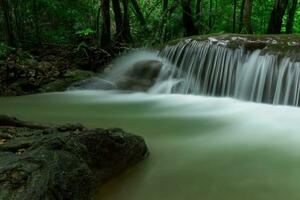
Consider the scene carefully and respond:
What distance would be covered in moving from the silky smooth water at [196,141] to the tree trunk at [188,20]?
577 cm

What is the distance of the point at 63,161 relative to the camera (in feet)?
8.51

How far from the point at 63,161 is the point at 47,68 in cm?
800

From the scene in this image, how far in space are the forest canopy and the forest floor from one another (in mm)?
717

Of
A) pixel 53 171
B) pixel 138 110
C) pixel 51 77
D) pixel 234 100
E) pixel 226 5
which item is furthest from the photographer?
pixel 226 5

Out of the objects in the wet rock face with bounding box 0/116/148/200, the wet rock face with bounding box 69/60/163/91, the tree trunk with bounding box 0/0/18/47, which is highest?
the tree trunk with bounding box 0/0/18/47

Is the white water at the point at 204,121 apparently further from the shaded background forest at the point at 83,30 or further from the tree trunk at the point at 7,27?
the tree trunk at the point at 7,27

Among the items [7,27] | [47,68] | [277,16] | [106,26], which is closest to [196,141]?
[47,68]

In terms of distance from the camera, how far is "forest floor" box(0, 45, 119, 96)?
9.30 m

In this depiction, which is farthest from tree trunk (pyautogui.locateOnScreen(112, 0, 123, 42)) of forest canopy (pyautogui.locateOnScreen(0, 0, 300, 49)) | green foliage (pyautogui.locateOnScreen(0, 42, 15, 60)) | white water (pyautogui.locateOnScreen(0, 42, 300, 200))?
green foliage (pyautogui.locateOnScreen(0, 42, 15, 60))

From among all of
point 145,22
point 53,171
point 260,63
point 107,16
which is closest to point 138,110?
point 260,63

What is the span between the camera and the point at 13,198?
2.11 meters

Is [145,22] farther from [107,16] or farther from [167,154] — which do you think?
[167,154]

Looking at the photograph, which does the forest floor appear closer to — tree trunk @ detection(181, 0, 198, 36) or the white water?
the white water

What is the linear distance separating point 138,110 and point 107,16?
18.0 ft
